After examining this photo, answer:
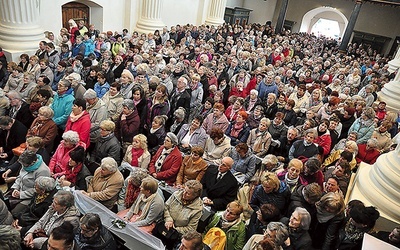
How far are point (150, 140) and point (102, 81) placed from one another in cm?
174

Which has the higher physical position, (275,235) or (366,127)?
(366,127)

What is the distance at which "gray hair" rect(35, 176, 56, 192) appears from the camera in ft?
10.9

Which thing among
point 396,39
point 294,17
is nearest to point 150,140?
point 396,39

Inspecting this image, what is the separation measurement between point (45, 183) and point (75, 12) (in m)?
10.0

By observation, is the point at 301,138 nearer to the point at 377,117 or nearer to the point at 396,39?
the point at 377,117

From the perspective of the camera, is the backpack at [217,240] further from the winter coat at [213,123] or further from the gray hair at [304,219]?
the winter coat at [213,123]

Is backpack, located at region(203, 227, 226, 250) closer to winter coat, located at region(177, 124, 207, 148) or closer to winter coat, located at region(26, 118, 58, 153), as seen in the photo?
winter coat, located at region(177, 124, 207, 148)

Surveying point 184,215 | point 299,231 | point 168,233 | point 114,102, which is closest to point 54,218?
point 168,233

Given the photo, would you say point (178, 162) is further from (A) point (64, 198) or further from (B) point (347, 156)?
(B) point (347, 156)

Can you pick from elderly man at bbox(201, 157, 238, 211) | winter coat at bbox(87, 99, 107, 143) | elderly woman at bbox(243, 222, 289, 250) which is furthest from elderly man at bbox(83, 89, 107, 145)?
elderly woman at bbox(243, 222, 289, 250)

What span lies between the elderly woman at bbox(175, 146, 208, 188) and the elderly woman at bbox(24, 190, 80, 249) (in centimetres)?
143

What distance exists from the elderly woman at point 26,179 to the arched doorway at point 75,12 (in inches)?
360

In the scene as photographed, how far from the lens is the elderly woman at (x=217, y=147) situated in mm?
4691

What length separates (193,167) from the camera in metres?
4.24
